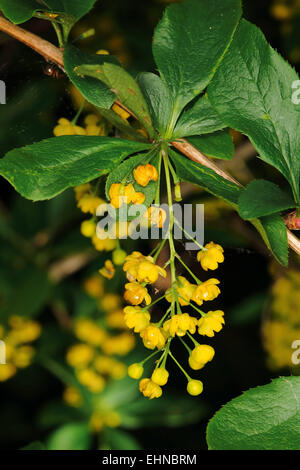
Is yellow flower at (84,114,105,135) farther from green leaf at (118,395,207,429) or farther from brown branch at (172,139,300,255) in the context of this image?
green leaf at (118,395,207,429)

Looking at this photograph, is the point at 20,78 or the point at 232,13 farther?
the point at 20,78

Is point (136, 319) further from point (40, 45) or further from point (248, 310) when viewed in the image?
point (248, 310)

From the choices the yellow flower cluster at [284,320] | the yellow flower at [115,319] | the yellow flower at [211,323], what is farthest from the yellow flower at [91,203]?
the yellow flower at [115,319]

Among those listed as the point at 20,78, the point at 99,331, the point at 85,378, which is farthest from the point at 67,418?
the point at 20,78

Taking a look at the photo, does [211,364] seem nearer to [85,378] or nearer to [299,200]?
[85,378]

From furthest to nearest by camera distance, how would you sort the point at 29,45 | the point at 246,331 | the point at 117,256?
the point at 246,331 → the point at 117,256 → the point at 29,45

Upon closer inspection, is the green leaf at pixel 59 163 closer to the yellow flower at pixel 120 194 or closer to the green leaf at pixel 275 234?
the yellow flower at pixel 120 194

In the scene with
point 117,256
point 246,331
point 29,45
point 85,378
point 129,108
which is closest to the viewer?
point 129,108
